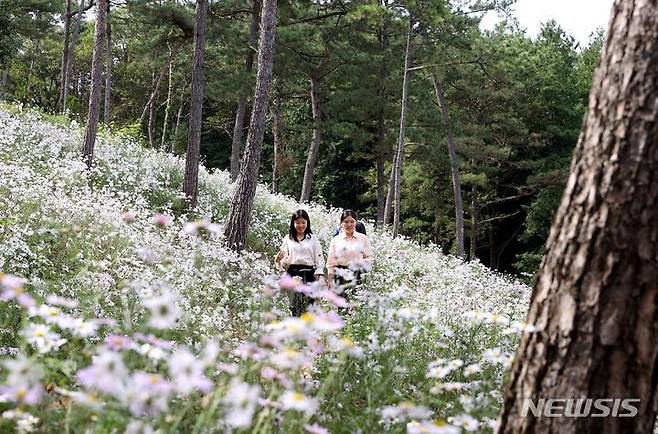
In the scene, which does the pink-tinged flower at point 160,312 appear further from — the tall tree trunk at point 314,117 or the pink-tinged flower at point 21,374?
the tall tree trunk at point 314,117

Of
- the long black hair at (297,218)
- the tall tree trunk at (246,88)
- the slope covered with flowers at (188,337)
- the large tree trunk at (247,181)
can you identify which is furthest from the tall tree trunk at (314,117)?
the long black hair at (297,218)

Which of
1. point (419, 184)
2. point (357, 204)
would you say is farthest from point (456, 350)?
point (357, 204)

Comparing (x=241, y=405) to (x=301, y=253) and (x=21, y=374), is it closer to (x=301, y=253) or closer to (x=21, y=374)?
(x=21, y=374)

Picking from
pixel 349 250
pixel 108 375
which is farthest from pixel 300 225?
pixel 108 375

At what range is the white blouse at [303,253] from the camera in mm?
6750

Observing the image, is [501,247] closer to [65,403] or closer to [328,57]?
[328,57]

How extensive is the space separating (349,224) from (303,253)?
0.67 metres

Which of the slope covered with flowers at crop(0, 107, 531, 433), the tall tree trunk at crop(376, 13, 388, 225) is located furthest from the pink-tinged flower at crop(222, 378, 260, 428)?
the tall tree trunk at crop(376, 13, 388, 225)

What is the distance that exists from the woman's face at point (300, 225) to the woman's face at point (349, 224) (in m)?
0.48

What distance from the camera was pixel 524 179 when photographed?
29.1 m

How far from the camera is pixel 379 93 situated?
21344 millimetres

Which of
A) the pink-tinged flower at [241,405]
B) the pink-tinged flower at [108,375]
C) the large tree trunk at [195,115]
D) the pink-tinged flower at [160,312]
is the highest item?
the large tree trunk at [195,115]

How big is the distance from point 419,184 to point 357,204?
4947mm

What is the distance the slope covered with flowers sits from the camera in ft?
7.21
